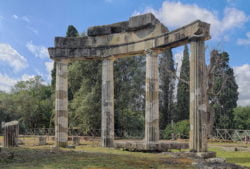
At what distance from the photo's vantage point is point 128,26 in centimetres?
1822

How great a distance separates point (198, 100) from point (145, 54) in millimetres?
5666

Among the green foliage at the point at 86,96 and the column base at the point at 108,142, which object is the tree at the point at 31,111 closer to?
the green foliage at the point at 86,96

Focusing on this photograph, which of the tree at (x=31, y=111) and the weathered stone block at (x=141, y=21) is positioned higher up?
the weathered stone block at (x=141, y=21)

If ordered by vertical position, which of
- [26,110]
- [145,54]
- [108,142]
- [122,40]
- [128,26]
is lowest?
[108,142]

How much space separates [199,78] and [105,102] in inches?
289

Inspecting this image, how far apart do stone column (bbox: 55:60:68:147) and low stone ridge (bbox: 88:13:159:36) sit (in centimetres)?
323

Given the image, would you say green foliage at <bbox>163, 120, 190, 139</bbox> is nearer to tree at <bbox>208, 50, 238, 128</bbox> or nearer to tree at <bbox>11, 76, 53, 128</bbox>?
tree at <bbox>208, 50, 238, 128</bbox>

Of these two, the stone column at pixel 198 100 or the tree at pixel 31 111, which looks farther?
the tree at pixel 31 111

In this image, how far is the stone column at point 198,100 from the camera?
43.5 ft

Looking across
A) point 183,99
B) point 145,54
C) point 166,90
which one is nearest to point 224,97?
point 183,99

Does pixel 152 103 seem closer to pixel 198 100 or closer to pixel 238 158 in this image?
pixel 198 100

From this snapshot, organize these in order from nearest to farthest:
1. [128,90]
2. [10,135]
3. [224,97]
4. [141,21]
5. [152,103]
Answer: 1. [152,103]
2. [141,21]
3. [10,135]
4. [128,90]
5. [224,97]

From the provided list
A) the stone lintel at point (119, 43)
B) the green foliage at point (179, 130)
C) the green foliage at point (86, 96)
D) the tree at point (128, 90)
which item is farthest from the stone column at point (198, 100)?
the tree at point (128, 90)

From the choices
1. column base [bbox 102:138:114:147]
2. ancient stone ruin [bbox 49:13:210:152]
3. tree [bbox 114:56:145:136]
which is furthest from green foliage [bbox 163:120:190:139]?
ancient stone ruin [bbox 49:13:210:152]
